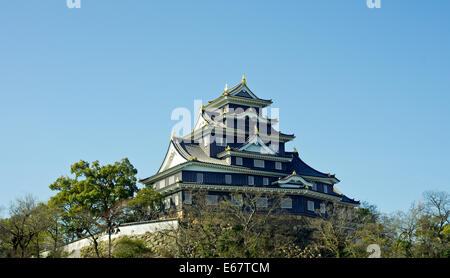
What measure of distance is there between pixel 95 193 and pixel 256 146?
52.0 feet

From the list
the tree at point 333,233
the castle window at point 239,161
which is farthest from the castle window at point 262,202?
the castle window at point 239,161

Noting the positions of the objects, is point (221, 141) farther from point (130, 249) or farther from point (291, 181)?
point (130, 249)

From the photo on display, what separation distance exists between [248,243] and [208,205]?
9.21 m

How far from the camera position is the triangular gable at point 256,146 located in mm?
52594

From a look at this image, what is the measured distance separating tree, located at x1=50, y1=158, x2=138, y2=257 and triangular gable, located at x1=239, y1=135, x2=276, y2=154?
10869 mm

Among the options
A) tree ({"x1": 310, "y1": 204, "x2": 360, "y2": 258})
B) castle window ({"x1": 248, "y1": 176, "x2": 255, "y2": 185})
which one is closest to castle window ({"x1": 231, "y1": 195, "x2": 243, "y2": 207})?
castle window ({"x1": 248, "y1": 176, "x2": 255, "y2": 185})

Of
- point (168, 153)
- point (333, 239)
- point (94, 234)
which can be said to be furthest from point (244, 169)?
point (94, 234)

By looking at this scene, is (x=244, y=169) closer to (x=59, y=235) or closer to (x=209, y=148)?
A: (x=209, y=148)

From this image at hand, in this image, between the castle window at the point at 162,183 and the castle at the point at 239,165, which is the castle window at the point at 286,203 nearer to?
the castle at the point at 239,165

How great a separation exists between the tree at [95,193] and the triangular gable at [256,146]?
10869 mm

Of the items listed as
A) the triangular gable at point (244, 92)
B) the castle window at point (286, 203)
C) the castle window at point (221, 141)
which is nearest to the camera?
the castle window at point (286, 203)

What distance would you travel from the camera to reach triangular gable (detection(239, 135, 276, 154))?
52.6 meters

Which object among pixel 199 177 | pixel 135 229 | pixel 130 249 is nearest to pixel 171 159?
pixel 199 177

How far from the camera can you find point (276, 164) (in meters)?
54.0
